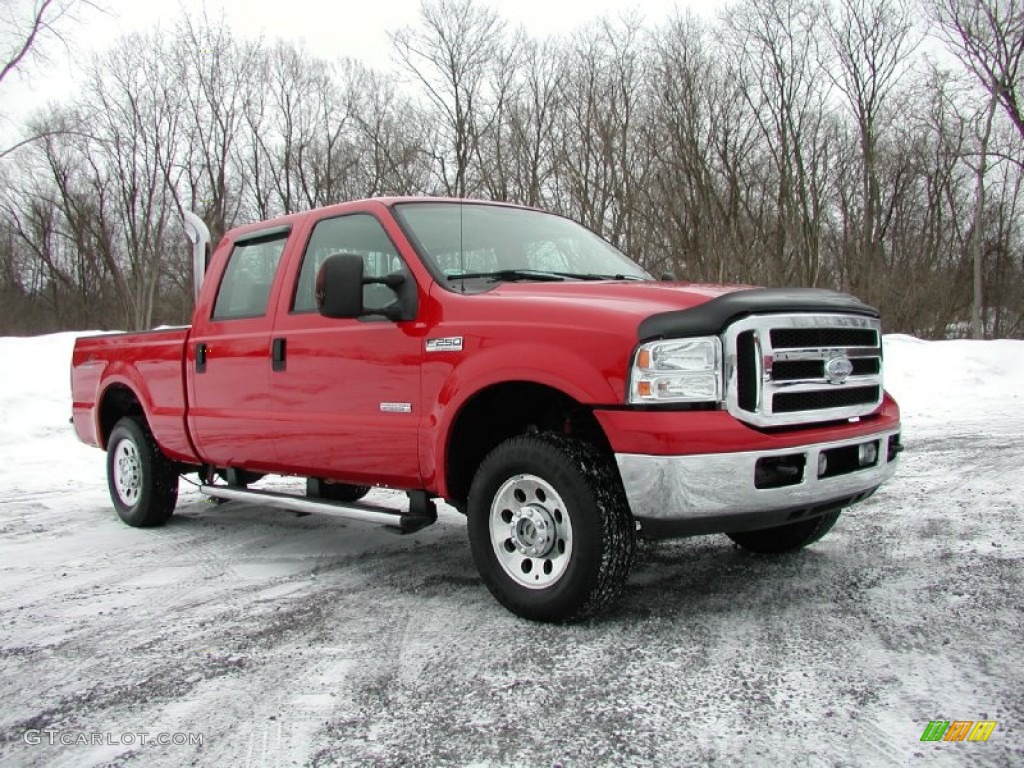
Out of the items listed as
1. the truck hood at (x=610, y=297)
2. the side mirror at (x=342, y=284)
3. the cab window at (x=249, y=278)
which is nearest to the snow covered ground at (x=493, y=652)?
the truck hood at (x=610, y=297)

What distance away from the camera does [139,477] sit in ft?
20.2

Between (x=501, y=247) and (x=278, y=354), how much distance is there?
1.46 meters

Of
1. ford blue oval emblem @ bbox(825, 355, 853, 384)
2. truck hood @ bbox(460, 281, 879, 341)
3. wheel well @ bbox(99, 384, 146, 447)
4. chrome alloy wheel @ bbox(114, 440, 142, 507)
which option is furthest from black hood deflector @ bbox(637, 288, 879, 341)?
wheel well @ bbox(99, 384, 146, 447)

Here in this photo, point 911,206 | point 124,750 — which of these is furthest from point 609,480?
point 911,206

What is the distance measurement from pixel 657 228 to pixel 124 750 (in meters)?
32.1

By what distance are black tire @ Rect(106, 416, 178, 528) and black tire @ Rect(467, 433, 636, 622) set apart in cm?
333

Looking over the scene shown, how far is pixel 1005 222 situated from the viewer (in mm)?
36562

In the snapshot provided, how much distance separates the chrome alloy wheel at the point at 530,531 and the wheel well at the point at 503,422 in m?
0.33

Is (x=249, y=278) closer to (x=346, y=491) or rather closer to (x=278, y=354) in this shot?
(x=278, y=354)

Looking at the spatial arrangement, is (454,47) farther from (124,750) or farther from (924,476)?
(124,750)

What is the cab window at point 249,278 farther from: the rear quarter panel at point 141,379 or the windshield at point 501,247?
the windshield at point 501,247

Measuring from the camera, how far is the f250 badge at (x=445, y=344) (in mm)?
3850

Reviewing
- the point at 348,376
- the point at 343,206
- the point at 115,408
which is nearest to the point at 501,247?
the point at 343,206
